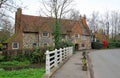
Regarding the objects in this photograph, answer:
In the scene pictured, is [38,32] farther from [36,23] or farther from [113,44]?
[113,44]

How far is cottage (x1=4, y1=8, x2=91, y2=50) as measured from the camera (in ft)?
160

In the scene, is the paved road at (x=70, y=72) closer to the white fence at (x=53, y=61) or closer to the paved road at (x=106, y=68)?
the white fence at (x=53, y=61)

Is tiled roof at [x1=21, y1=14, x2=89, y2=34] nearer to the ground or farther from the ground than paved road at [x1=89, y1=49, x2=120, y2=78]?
farther from the ground

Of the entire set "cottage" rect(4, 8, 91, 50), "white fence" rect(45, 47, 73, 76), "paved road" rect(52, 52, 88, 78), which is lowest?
"paved road" rect(52, 52, 88, 78)

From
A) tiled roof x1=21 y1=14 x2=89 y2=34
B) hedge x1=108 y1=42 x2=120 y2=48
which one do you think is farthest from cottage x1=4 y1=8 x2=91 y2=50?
hedge x1=108 y1=42 x2=120 y2=48

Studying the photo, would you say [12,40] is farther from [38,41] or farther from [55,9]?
[55,9]

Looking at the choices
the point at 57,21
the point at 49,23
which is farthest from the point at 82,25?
the point at 57,21

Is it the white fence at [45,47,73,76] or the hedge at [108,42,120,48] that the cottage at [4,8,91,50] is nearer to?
the hedge at [108,42,120,48]

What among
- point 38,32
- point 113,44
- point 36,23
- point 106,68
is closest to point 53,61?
point 106,68

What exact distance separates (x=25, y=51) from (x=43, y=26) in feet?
57.1

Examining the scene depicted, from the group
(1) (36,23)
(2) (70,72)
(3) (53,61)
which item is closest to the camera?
(2) (70,72)

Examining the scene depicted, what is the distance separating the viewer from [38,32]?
52.2 metres

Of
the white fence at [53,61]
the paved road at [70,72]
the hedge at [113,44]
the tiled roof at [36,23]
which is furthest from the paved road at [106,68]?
the hedge at [113,44]

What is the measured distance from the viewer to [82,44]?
64.1 m
